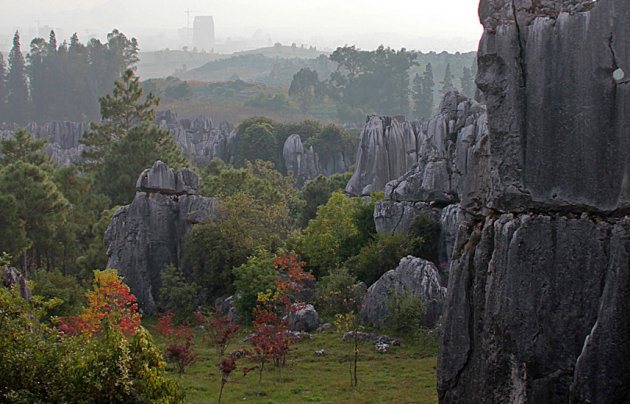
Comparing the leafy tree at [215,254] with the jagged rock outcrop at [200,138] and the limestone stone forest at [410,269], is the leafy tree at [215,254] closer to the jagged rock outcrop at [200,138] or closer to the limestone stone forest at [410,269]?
the limestone stone forest at [410,269]

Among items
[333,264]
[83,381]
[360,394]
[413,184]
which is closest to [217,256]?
[333,264]

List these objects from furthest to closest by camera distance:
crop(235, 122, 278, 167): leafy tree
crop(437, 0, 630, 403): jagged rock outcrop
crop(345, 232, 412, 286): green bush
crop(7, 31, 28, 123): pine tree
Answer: crop(7, 31, 28, 123): pine tree, crop(235, 122, 278, 167): leafy tree, crop(345, 232, 412, 286): green bush, crop(437, 0, 630, 403): jagged rock outcrop

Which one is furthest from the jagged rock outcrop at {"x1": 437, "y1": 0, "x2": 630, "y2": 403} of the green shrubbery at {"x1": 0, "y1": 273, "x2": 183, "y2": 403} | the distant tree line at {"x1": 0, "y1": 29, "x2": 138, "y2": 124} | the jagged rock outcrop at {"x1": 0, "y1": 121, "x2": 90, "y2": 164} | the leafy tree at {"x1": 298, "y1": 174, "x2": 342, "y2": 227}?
the distant tree line at {"x1": 0, "y1": 29, "x2": 138, "y2": 124}

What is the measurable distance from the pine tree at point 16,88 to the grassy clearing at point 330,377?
351ft

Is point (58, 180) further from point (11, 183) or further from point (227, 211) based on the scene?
point (227, 211)

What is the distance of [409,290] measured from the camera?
20062mm

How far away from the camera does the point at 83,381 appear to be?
8.49m

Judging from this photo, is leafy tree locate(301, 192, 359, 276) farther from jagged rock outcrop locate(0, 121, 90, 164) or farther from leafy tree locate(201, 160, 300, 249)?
jagged rock outcrop locate(0, 121, 90, 164)

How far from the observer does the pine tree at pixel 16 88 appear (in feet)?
364

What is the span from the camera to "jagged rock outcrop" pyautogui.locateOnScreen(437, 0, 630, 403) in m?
9.12

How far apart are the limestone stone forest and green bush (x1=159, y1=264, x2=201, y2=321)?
0.12m

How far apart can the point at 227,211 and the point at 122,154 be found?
16.8 metres

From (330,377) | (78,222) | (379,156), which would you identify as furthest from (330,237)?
(379,156)

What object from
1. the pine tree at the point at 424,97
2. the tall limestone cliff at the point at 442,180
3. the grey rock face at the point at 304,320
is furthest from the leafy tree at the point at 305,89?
the grey rock face at the point at 304,320
